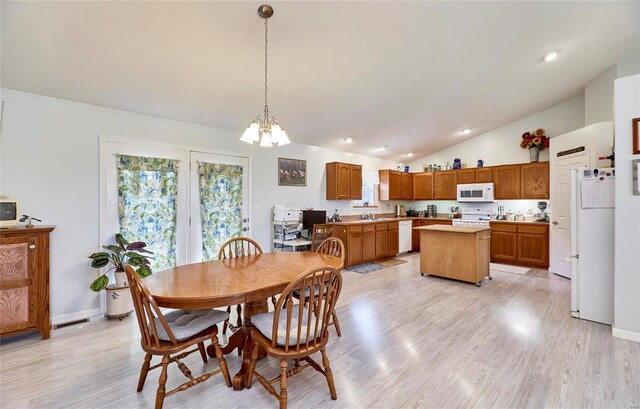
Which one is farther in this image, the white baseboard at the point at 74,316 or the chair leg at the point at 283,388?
the white baseboard at the point at 74,316

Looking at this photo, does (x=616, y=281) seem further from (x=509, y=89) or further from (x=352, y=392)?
(x=509, y=89)

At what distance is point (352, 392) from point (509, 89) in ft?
15.6

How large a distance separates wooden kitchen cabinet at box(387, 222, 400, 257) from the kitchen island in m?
1.46

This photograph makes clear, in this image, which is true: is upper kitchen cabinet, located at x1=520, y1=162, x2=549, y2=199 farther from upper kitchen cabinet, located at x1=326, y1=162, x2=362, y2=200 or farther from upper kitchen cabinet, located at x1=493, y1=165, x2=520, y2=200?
upper kitchen cabinet, located at x1=326, y1=162, x2=362, y2=200

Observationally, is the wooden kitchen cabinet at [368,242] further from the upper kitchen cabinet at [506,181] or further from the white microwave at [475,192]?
the upper kitchen cabinet at [506,181]

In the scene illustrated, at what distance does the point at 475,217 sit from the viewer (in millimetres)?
6070

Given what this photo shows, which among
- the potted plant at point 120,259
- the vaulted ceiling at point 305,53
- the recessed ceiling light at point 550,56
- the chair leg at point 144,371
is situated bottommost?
the chair leg at point 144,371

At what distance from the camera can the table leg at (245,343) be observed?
189 cm

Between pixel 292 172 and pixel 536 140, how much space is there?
4730 mm

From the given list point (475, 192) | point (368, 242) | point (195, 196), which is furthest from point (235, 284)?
point (475, 192)

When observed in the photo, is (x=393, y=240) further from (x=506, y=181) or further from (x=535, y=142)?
Answer: (x=535, y=142)

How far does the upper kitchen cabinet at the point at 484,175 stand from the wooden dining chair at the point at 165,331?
5966 millimetres

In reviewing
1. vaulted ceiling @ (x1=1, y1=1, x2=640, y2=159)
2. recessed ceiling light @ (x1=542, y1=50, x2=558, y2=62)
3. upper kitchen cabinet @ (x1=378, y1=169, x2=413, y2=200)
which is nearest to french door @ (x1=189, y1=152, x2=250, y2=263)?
vaulted ceiling @ (x1=1, y1=1, x2=640, y2=159)

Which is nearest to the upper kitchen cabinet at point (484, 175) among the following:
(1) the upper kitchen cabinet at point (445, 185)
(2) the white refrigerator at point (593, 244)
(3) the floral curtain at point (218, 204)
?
(1) the upper kitchen cabinet at point (445, 185)
